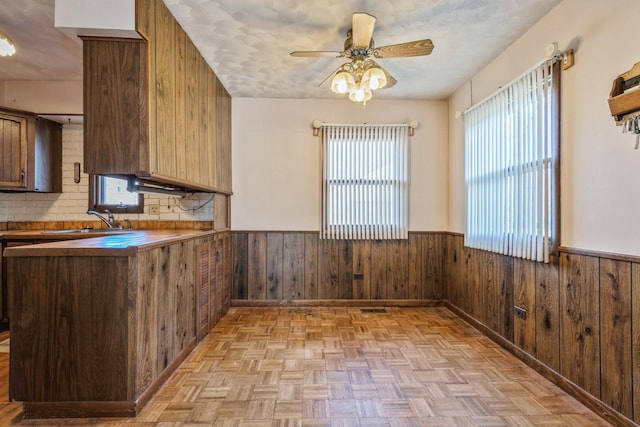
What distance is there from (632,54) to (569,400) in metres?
1.90

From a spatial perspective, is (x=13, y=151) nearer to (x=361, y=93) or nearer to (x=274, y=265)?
(x=274, y=265)

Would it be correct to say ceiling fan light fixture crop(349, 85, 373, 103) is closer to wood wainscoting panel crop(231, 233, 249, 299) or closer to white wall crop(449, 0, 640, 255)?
white wall crop(449, 0, 640, 255)

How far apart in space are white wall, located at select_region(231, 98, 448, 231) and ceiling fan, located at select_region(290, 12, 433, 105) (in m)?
1.50

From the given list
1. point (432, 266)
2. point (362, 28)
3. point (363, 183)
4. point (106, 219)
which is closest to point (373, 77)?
point (362, 28)

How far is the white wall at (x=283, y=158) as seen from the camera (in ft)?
12.9

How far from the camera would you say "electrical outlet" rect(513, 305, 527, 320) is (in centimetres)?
246

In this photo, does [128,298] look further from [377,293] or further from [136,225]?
[377,293]

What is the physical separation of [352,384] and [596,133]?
2047 millimetres

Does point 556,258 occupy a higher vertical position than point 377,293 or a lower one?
higher

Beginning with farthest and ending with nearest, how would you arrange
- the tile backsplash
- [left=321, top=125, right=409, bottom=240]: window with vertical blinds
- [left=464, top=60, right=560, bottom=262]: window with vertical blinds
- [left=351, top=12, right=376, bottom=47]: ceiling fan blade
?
[left=321, top=125, right=409, bottom=240]: window with vertical blinds → the tile backsplash → [left=464, top=60, right=560, bottom=262]: window with vertical blinds → [left=351, top=12, right=376, bottom=47]: ceiling fan blade

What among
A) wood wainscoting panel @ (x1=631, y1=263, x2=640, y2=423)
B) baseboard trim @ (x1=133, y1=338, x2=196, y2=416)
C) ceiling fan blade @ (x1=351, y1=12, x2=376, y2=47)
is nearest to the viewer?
wood wainscoting panel @ (x1=631, y1=263, x2=640, y2=423)

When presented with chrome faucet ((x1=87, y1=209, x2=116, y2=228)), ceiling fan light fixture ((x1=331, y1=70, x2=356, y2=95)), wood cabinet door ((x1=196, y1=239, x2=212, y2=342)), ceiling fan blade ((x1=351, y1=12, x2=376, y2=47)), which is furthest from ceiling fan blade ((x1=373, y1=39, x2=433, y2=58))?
chrome faucet ((x1=87, y1=209, x2=116, y2=228))

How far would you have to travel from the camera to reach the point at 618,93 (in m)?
1.64

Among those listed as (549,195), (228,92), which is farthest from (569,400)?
(228,92)
